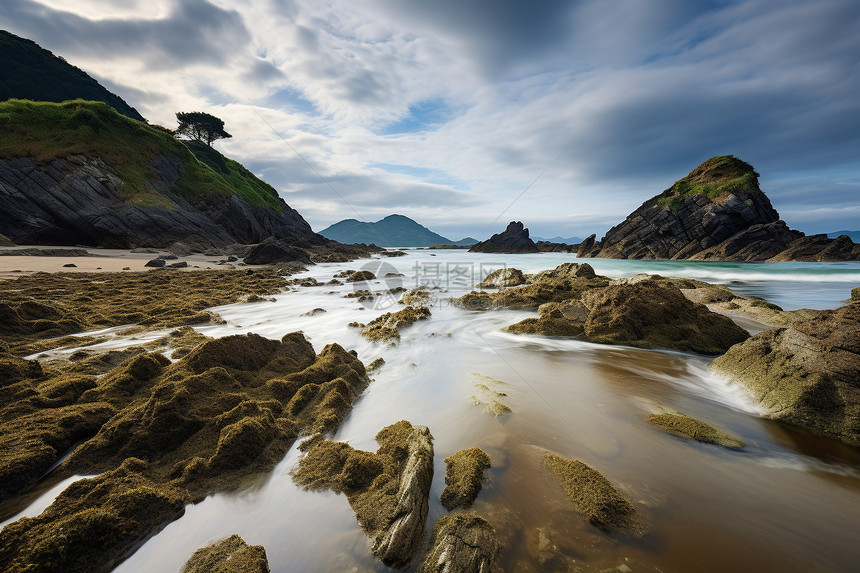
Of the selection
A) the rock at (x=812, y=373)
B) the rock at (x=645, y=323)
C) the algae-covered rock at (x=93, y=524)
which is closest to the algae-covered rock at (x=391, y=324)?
the rock at (x=645, y=323)

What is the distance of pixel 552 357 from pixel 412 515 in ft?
18.0

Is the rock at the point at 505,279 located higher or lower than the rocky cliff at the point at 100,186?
lower

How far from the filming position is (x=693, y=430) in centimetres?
411

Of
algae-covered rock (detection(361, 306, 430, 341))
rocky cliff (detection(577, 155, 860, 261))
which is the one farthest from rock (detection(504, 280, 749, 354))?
rocky cliff (detection(577, 155, 860, 261))

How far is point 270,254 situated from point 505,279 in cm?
2128

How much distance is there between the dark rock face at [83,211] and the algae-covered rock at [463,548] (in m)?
37.8

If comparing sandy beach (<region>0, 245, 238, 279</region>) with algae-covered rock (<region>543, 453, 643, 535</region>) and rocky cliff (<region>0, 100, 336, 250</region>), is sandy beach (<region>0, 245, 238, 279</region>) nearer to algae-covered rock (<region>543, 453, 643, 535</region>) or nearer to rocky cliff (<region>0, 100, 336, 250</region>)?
rocky cliff (<region>0, 100, 336, 250</region>)

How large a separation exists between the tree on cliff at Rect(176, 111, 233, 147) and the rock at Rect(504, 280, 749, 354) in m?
82.3

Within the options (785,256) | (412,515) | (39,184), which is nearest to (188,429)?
(412,515)

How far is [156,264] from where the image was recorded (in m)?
20.4

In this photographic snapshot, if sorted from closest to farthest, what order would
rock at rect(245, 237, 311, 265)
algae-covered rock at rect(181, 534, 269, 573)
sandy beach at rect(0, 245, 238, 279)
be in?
algae-covered rock at rect(181, 534, 269, 573) → sandy beach at rect(0, 245, 238, 279) → rock at rect(245, 237, 311, 265)

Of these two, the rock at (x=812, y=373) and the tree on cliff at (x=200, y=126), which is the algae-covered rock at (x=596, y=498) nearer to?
the rock at (x=812, y=373)

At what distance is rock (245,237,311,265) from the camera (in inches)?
1085

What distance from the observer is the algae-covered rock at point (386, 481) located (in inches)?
96.8
